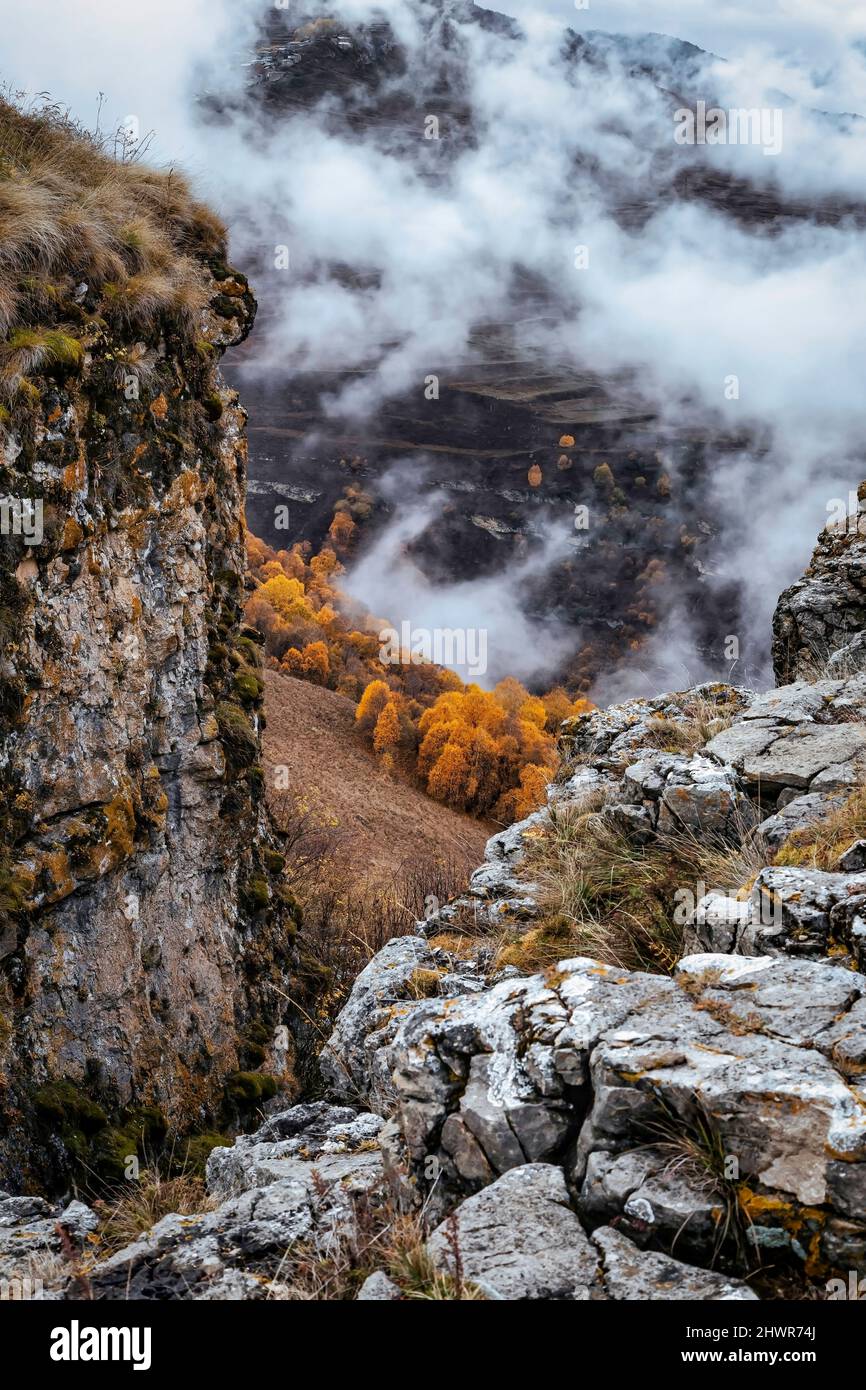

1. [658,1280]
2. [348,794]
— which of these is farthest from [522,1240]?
[348,794]

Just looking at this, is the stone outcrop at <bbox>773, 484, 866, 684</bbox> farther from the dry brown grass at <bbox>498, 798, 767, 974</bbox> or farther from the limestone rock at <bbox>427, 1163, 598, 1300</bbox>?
the limestone rock at <bbox>427, 1163, 598, 1300</bbox>

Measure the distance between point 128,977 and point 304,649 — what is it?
6078cm

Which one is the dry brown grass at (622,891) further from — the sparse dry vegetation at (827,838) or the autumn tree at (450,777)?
the autumn tree at (450,777)

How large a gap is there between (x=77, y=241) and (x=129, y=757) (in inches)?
193

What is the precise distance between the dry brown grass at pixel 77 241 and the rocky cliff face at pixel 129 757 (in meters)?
0.11

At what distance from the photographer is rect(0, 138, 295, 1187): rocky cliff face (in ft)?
25.9

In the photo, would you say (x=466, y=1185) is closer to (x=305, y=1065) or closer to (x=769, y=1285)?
(x=769, y=1285)

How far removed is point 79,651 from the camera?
8508mm

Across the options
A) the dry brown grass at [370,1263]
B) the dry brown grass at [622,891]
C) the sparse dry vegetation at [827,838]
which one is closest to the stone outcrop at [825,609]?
the dry brown grass at [622,891]

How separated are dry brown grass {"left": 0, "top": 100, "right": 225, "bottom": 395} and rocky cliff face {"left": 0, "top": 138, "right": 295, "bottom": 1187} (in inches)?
4.2

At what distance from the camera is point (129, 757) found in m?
9.06

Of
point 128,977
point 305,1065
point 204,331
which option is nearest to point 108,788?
point 128,977

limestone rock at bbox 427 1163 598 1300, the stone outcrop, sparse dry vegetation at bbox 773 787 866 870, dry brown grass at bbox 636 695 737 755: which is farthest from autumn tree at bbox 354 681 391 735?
limestone rock at bbox 427 1163 598 1300
